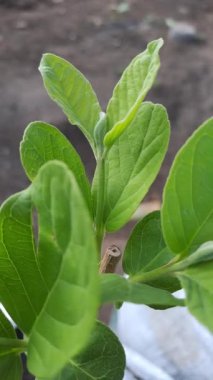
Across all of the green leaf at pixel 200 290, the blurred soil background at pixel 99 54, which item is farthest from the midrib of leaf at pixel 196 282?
the blurred soil background at pixel 99 54

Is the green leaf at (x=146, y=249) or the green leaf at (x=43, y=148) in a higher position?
the green leaf at (x=43, y=148)

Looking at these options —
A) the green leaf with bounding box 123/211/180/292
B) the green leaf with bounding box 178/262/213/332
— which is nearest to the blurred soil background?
the green leaf with bounding box 123/211/180/292

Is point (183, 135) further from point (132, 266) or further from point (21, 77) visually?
point (132, 266)

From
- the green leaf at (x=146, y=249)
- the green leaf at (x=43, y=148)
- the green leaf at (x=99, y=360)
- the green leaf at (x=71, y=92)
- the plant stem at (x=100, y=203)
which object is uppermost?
the green leaf at (x=71, y=92)

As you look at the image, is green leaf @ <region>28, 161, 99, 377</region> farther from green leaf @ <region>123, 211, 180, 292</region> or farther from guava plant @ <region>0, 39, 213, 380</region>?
green leaf @ <region>123, 211, 180, 292</region>

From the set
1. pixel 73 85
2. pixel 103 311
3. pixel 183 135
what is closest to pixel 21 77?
pixel 183 135

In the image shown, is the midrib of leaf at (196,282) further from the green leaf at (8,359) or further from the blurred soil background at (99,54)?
the blurred soil background at (99,54)

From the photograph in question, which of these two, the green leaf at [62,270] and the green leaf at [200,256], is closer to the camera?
the green leaf at [62,270]

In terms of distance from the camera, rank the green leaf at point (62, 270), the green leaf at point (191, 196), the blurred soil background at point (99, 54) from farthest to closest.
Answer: the blurred soil background at point (99, 54)
the green leaf at point (191, 196)
the green leaf at point (62, 270)
